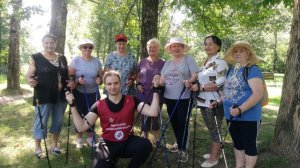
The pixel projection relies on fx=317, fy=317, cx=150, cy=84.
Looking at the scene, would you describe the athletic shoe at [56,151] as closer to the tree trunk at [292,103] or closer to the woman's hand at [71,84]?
the woman's hand at [71,84]

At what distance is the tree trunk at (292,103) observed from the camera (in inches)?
186

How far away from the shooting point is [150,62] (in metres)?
5.62

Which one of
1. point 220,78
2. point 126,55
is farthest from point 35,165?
point 220,78

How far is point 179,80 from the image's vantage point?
5.14 m

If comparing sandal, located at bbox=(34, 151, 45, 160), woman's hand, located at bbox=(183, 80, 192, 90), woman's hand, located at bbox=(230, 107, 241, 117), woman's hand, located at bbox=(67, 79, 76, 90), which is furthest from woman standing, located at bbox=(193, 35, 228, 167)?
sandal, located at bbox=(34, 151, 45, 160)

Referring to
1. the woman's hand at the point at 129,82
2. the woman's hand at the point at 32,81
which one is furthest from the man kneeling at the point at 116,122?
the woman's hand at the point at 129,82

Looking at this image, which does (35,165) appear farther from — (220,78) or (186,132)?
(220,78)

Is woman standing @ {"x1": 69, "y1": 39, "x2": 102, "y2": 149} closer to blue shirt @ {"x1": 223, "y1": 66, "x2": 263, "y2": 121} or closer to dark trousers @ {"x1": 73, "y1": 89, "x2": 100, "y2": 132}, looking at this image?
dark trousers @ {"x1": 73, "y1": 89, "x2": 100, "y2": 132}

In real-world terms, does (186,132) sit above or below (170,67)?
below

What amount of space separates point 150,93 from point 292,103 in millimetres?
2227

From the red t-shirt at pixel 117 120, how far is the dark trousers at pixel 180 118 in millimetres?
1107

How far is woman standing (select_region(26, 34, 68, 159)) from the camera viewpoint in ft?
17.2

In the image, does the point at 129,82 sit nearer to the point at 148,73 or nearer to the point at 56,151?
the point at 148,73

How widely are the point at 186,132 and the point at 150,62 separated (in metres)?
1.38
